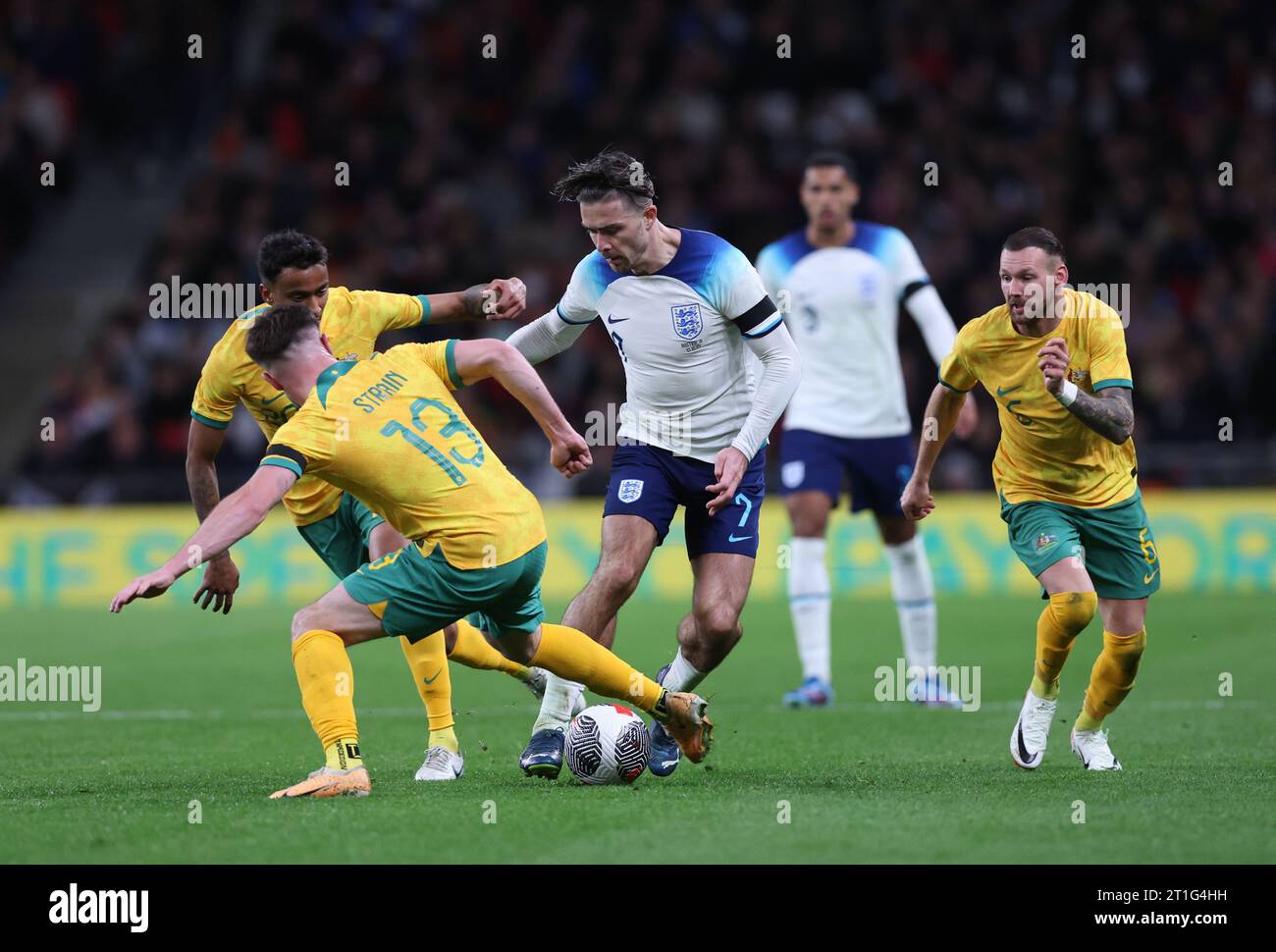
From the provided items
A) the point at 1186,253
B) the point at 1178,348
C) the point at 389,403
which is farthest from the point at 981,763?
the point at 1186,253

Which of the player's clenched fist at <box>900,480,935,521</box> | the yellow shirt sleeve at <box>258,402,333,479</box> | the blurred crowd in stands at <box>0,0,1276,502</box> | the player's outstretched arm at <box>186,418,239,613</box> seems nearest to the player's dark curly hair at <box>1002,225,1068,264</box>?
the player's clenched fist at <box>900,480,935,521</box>

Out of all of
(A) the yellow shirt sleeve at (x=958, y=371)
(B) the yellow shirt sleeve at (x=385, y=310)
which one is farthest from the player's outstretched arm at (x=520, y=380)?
(A) the yellow shirt sleeve at (x=958, y=371)

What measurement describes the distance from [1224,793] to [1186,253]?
532 inches

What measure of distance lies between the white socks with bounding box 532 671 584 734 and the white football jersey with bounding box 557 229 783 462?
103 cm

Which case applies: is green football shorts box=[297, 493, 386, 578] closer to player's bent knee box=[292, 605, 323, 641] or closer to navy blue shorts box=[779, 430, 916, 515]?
player's bent knee box=[292, 605, 323, 641]

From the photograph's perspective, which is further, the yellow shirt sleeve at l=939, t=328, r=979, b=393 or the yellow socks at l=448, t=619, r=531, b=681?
the yellow socks at l=448, t=619, r=531, b=681

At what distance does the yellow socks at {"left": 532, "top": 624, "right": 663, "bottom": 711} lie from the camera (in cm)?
646

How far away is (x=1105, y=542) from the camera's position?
282 inches

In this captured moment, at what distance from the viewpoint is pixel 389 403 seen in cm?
617

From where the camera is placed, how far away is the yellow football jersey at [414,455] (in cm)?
605

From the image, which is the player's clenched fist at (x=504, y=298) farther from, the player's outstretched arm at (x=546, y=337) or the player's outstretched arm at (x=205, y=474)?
the player's outstretched arm at (x=205, y=474)

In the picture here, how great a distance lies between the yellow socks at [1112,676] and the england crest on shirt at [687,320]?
6.63ft

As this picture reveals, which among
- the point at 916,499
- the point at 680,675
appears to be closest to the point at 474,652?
the point at 680,675

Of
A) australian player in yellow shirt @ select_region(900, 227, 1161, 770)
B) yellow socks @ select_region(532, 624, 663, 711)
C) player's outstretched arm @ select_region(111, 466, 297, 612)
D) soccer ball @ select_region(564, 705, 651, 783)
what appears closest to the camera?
player's outstretched arm @ select_region(111, 466, 297, 612)
